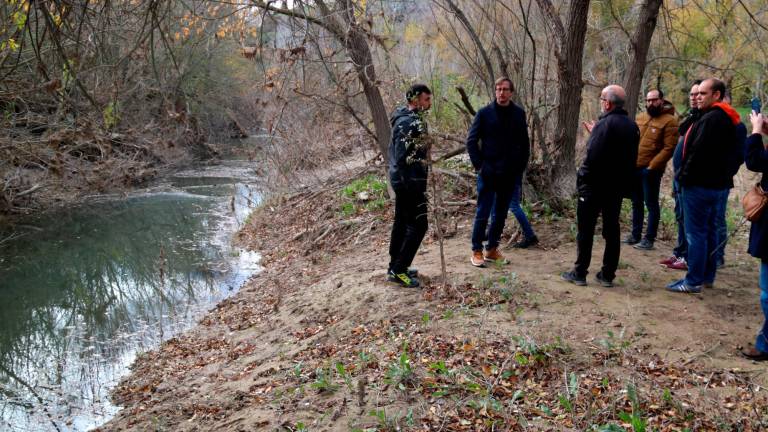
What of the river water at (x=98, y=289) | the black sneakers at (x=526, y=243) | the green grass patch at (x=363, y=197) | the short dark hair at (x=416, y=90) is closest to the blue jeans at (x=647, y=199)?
the black sneakers at (x=526, y=243)

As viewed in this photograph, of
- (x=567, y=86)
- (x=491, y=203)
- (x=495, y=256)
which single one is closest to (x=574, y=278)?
(x=495, y=256)

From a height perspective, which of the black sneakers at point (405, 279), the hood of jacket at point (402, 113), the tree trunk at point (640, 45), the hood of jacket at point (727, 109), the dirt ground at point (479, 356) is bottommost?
the dirt ground at point (479, 356)

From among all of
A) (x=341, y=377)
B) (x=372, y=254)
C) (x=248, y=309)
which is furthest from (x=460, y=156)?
(x=341, y=377)

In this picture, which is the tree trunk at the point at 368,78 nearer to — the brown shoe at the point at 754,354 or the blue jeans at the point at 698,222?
the blue jeans at the point at 698,222

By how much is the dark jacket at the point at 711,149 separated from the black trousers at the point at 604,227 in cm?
64

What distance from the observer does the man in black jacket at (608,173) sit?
5.54 m

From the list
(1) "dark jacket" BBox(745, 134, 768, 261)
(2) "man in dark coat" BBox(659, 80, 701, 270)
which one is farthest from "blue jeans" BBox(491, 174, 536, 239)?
(1) "dark jacket" BBox(745, 134, 768, 261)

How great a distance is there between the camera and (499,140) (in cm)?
616

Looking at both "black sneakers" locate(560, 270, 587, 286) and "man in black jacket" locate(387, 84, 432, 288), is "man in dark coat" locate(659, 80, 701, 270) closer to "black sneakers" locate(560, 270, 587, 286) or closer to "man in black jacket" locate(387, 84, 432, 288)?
"black sneakers" locate(560, 270, 587, 286)

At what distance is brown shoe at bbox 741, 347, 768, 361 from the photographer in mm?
4284

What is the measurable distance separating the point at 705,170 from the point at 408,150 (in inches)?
105

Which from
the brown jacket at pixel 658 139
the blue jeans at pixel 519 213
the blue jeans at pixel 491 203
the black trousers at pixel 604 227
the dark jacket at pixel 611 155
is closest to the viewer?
the dark jacket at pixel 611 155

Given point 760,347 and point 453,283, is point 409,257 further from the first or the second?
point 760,347

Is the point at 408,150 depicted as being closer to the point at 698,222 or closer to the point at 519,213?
the point at 519,213
